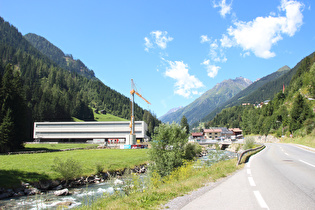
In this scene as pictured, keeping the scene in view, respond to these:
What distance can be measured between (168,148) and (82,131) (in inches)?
3917

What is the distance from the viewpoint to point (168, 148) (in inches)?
1026

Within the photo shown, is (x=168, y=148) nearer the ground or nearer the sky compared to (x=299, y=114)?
nearer the ground

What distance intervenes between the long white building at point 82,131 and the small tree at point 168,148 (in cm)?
8771

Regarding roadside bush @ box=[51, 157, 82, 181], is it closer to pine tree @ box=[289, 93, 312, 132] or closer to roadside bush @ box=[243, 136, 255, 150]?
roadside bush @ box=[243, 136, 255, 150]

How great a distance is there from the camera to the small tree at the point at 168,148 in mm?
24047

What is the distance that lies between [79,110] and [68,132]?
166 feet

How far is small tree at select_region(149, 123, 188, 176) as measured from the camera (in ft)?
78.9

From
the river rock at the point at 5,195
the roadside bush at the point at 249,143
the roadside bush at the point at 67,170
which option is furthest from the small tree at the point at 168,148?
the roadside bush at the point at 249,143

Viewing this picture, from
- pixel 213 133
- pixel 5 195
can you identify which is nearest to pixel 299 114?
pixel 5 195

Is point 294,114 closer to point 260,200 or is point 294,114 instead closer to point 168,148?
point 168,148

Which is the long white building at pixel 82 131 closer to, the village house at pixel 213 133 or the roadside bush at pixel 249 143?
the roadside bush at pixel 249 143

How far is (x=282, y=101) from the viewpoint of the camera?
112 meters

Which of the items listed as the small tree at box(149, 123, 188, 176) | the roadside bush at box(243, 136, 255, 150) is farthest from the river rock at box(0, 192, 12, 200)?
the roadside bush at box(243, 136, 255, 150)

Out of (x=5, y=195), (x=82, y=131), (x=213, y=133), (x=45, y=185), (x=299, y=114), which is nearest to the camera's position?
(x=5, y=195)
